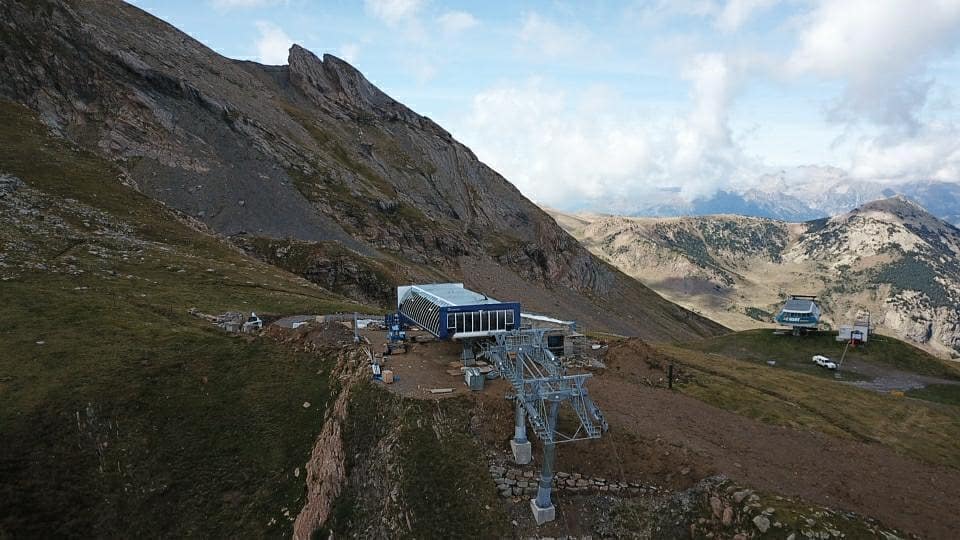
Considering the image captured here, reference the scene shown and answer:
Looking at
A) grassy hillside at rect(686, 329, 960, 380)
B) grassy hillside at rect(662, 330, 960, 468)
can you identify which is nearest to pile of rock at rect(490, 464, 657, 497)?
grassy hillside at rect(662, 330, 960, 468)

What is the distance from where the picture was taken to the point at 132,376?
126 feet

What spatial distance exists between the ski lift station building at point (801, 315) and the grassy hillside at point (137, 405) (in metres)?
76.6

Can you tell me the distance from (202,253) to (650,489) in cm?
7018

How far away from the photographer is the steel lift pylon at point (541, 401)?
93.8 ft

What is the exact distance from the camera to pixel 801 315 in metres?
89.1

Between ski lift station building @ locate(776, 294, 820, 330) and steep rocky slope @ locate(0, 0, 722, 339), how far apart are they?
2301 inches

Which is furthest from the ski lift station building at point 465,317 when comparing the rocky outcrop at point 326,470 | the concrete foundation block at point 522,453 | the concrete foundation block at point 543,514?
the concrete foundation block at point 543,514

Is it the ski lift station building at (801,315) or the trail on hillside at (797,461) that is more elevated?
the ski lift station building at (801,315)

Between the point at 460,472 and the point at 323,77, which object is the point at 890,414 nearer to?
the point at 460,472

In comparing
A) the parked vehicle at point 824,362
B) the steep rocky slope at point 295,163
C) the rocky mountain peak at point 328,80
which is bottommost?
the parked vehicle at point 824,362

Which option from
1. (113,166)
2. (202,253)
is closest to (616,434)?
(202,253)

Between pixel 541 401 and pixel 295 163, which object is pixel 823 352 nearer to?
pixel 541 401

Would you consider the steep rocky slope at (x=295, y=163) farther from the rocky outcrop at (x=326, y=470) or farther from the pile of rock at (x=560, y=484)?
the pile of rock at (x=560, y=484)

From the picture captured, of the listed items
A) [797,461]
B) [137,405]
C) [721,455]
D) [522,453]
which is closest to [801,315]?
[797,461]
